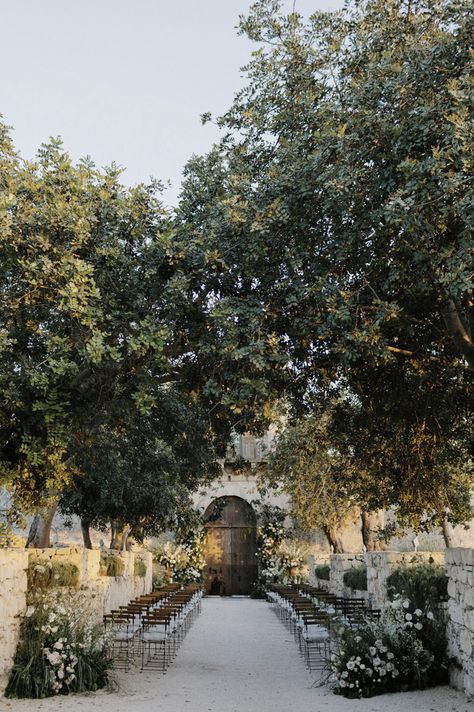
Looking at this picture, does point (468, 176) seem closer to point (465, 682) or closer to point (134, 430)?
point (465, 682)

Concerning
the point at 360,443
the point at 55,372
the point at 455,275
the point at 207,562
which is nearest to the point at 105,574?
the point at 360,443

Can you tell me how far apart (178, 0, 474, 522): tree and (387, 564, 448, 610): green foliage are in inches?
85.0

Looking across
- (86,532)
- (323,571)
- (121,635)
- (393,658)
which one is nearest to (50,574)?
(121,635)

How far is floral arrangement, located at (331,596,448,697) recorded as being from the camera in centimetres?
883

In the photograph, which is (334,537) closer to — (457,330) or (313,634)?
(313,634)

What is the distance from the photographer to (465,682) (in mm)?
8227

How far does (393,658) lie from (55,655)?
4.19 m

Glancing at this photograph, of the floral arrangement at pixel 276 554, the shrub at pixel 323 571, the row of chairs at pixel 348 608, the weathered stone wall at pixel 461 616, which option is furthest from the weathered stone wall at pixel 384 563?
the floral arrangement at pixel 276 554

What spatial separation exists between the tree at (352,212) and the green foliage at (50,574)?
14.5 ft

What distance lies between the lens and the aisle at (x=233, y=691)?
8.09 metres

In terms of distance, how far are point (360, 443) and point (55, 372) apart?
5.14 metres

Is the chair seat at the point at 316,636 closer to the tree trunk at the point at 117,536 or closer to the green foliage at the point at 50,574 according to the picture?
the green foliage at the point at 50,574

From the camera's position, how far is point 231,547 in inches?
1267

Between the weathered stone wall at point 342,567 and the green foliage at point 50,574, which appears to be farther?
the weathered stone wall at point 342,567
